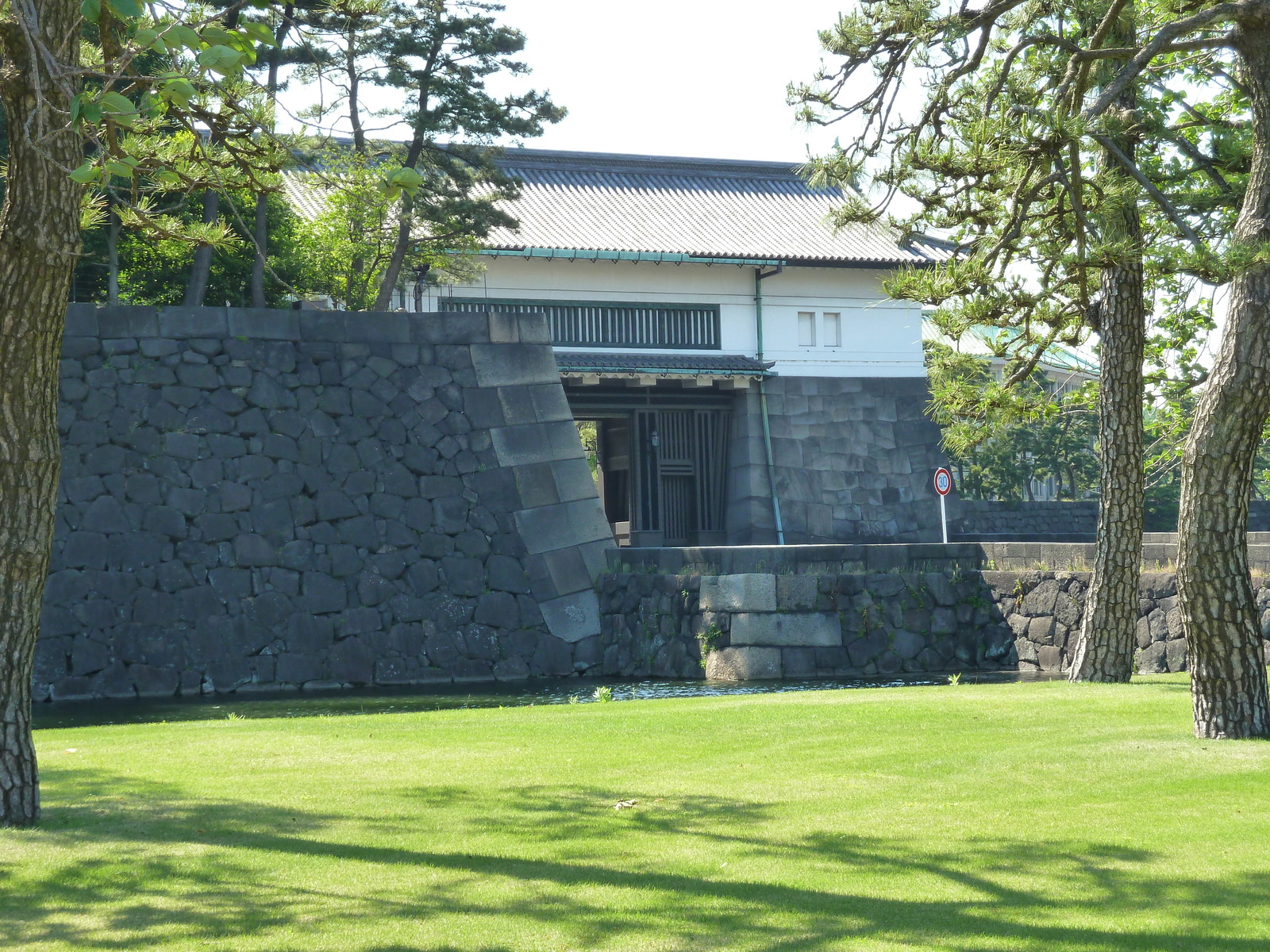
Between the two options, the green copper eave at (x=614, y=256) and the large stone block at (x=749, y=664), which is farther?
the green copper eave at (x=614, y=256)

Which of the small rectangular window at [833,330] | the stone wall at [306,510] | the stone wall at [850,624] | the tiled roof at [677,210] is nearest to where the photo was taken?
the stone wall at [306,510]

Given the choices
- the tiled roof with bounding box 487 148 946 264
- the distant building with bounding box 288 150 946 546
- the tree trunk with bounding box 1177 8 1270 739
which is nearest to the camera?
the tree trunk with bounding box 1177 8 1270 739

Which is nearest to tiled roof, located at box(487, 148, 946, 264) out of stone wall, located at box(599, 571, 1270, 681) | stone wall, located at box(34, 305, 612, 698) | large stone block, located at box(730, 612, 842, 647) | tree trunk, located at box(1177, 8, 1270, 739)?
stone wall, located at box(34, 305, 612, 698)

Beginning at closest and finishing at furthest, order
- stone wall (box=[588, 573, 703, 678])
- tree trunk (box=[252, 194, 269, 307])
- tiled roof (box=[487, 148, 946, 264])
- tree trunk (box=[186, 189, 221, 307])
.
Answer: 1. stone wall (box=[588, 573, 703, 678])
2. tree trunk (box=[186, 189, 221, 307])
3. tree trunk (box=[252, 194, 269, 307])
4. tiled roof (box=[487, 148, 946, 264])

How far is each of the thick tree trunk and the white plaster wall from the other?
11958mm

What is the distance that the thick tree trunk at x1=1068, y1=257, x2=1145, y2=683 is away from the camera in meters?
10.4

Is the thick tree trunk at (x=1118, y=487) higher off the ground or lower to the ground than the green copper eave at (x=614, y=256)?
lower

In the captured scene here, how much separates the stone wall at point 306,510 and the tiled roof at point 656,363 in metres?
4.71

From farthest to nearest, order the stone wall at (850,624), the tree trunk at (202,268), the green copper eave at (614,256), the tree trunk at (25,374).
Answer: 1. the green copper eave at (614,256)
2. the tree trunk at (202,268)
3. the stone wall at (850,624)
4. the tree trunk at (25,374)

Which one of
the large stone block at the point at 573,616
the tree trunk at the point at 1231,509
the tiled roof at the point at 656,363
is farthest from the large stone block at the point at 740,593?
the tree trunk at the point at 1231,509

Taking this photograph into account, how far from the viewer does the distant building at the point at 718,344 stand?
2300 centimetres

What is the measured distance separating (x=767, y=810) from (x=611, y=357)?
17.1 m

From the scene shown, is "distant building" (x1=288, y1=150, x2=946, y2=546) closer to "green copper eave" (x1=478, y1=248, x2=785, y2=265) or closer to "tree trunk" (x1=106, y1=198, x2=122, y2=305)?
"green copper eave" (x1=478, y1=248, x2=785, y2=265)

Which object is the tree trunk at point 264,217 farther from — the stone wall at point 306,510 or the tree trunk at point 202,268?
the stone wall at point 306,510
